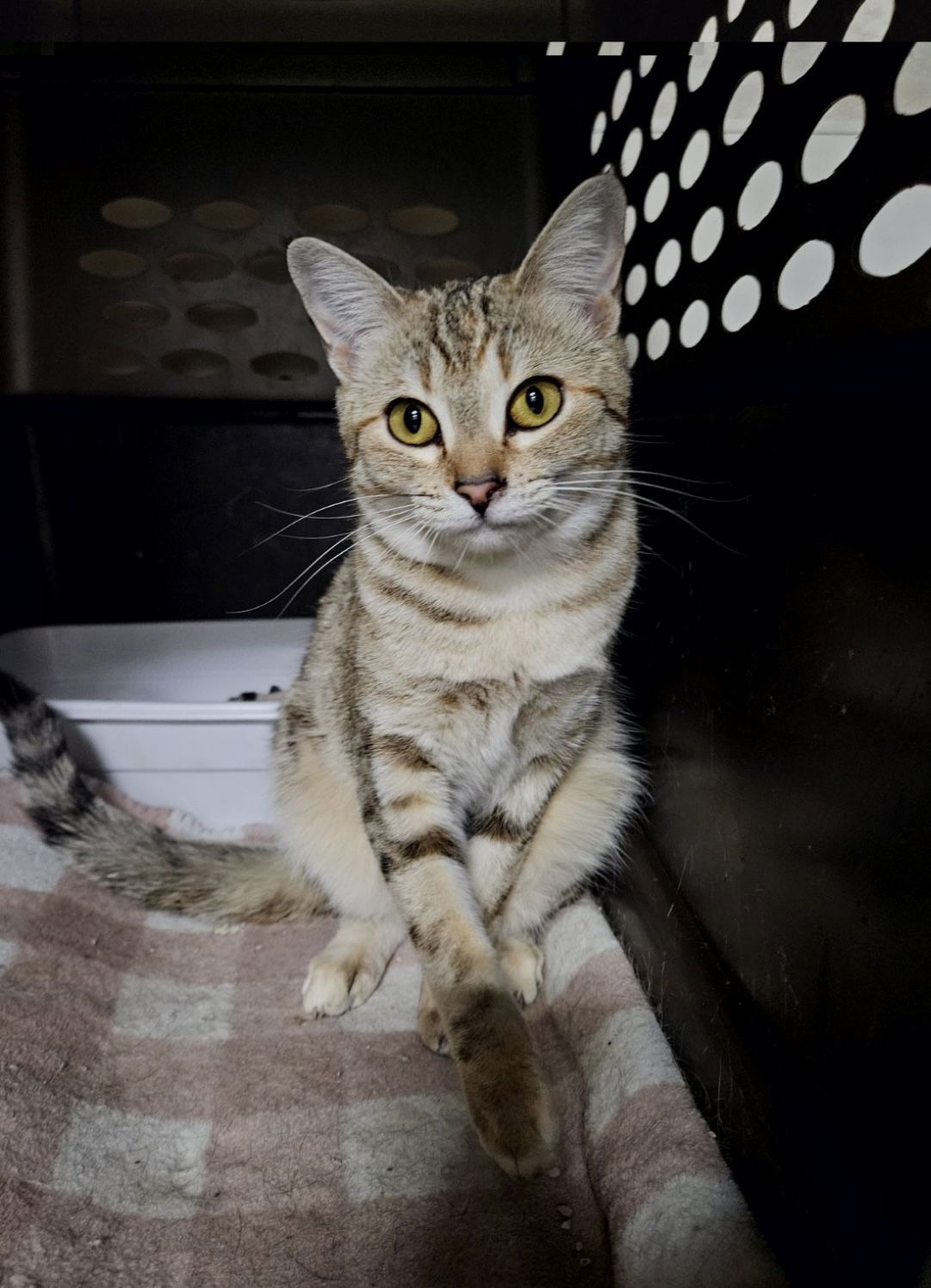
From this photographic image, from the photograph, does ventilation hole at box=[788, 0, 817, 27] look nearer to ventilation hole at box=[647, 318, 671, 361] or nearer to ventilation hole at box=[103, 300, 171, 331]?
ventilation hole at box=[647, 318, 671, 361]

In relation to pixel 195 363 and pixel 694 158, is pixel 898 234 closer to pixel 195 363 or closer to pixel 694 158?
pixel 694 158

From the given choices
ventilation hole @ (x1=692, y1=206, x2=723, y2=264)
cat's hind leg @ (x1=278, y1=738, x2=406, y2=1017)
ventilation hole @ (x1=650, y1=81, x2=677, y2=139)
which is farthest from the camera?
cat's hind leg @ (x1=278, y1=738, x2=406, y2=1017)

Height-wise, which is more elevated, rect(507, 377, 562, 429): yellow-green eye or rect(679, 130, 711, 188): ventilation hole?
rect(679, 130, 711, 188): ventilation hole

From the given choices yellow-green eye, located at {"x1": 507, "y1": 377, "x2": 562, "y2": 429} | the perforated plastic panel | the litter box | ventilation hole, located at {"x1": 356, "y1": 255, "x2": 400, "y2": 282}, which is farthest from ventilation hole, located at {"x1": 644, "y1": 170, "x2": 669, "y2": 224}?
the litter box

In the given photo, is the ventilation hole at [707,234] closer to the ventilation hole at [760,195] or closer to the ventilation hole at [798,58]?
the ventilation hole at [760,195]

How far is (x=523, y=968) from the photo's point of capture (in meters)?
1.10

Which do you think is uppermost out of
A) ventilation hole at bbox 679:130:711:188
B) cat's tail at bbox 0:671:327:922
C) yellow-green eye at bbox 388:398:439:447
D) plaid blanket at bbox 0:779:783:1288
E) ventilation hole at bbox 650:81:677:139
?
ventilation hole at bbox 650:81:677:139

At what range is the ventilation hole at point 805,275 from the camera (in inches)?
28.4

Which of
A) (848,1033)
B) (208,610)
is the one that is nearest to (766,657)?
(848,1033)

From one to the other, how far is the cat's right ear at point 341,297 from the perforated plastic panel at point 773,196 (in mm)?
340

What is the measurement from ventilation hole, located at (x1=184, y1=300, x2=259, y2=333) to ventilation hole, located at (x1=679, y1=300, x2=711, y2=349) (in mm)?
786

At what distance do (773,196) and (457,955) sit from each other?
79 centimetres

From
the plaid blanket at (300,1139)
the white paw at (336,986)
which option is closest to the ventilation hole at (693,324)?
→ the plaid blanket at (300,1139)

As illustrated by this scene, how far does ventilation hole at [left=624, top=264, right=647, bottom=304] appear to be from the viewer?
3.93ft
